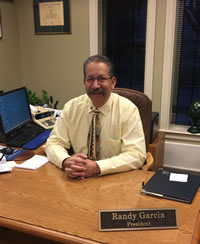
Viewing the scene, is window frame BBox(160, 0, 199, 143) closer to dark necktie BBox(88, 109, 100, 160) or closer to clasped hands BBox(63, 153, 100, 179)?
dark necktie BBox(88, 109, 100, 160)

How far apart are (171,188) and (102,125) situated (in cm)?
64

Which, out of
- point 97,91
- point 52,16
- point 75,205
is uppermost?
point 52,16

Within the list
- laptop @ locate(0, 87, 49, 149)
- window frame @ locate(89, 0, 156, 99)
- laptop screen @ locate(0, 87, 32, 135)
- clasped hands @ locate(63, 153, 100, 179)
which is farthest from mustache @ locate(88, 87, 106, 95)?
window frame @ locate(89, 0, 156, 99)

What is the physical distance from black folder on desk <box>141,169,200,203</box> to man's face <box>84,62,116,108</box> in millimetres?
623

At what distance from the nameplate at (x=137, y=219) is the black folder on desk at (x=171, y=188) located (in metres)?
0.16

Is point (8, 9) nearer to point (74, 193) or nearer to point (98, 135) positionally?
point (98, 135)

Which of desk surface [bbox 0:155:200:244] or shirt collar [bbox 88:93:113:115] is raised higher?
shirt collar [bbox 88:93:113:115]

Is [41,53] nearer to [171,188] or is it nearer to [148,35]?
[148,35]

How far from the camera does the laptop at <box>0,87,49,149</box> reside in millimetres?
2059

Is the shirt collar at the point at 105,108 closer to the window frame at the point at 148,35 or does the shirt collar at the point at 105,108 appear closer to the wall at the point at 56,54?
the window frame at the point at 148,35

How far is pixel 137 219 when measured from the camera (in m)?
1.09

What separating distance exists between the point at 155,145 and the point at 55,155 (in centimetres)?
146

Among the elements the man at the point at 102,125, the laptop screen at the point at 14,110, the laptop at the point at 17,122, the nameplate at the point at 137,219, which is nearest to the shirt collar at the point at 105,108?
the man at the point at 102,125

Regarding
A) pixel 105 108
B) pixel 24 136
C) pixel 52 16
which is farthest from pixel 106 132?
pixel 52 16
